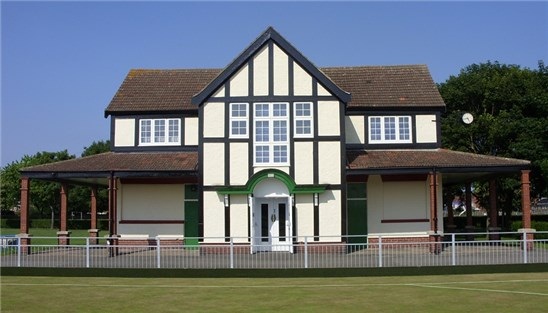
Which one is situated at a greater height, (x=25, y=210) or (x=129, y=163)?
(x=129, y=163)

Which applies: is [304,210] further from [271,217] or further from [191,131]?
[191,131]

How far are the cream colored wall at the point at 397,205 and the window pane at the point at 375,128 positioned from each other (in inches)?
79.9

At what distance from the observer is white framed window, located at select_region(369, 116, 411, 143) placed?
29.9 meters

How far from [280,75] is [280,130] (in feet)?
7.60

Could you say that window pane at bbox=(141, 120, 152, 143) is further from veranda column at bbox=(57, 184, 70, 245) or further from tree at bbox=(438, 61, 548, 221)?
tree at bbox=(438, 61, 548, 221)

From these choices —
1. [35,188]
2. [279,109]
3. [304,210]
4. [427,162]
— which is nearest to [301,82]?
[279,109]

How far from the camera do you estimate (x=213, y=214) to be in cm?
2662

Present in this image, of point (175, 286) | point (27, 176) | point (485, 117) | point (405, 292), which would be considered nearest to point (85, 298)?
point (175, 286)

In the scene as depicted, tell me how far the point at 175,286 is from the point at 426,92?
18.5 m

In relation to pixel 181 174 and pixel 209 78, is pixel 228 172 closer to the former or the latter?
pixel 181 174

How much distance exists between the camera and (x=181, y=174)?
27391 mm

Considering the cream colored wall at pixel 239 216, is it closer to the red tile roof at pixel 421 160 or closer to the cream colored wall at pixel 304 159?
the cream colored wall at pixel 304 159

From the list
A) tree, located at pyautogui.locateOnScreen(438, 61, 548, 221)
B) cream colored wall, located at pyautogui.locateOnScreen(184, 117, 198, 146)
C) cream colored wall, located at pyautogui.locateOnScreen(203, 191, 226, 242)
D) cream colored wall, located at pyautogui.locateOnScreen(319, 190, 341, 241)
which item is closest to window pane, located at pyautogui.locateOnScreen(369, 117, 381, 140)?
cream colored wall, located at pyautogui.locateOnScreen(319, 190, 341, 241)

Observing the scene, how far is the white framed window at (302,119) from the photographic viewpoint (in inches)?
1055
